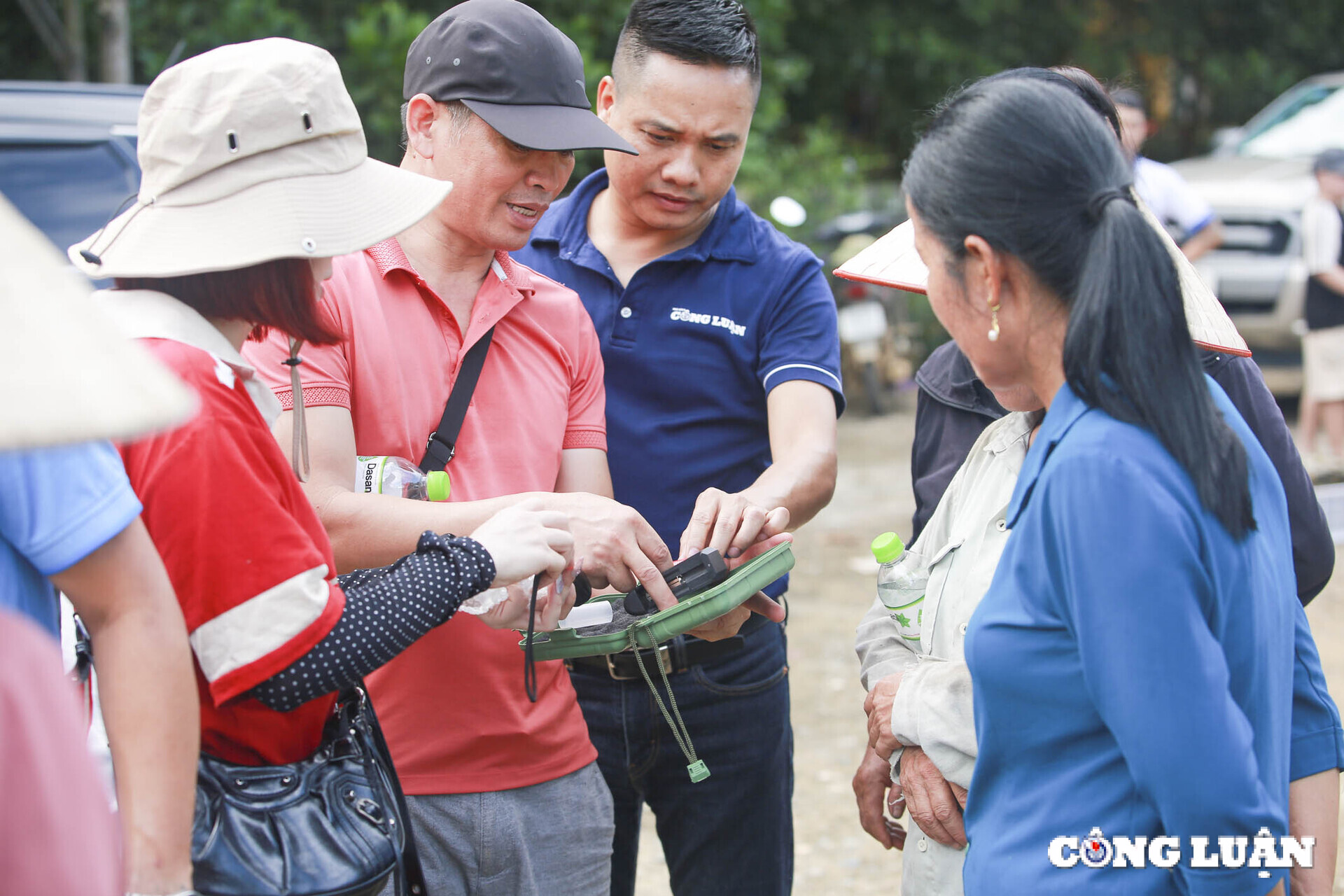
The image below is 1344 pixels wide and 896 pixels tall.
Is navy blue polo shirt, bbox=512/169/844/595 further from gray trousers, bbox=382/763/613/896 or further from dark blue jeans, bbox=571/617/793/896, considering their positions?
gray trousers, bbox=382/763/613/896

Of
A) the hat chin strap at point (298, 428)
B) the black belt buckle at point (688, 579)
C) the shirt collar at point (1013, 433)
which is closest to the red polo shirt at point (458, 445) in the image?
the hat chin strap at point (298, 428)

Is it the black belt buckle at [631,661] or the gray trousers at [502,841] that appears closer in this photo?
the gray trousers at [502,841]

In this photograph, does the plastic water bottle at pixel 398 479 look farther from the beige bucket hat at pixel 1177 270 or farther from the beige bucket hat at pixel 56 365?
the beige bucket hat at pixel 56 365

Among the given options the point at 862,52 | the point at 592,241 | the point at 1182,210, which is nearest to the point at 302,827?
the point at 592,241

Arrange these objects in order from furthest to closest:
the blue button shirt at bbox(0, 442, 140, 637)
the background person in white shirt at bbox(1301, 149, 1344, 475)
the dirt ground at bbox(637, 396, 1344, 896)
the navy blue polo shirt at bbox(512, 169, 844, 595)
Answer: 1. the background person in white shirt at bbox(1301, 149, 1344, 475)
2. the dirt ground at bbox(637, 396, 1344, 896)
3. the navy blue polo shirt at bbox(512, 169, 844, 595)
4. the blue button shirt at bbox(0, 442, 140, 637)

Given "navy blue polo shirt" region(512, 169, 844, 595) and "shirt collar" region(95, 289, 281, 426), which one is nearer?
"shirt collar" region(95, 289, 281, 426)

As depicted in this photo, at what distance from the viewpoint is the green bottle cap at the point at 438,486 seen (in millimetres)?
2025

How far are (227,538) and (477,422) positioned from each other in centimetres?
76

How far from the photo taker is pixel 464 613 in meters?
2.12

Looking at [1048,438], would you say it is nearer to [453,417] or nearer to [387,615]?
[387,615]

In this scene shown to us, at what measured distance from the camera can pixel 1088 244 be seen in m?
1.51

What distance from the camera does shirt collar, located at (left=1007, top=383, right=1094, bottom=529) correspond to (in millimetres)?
1498

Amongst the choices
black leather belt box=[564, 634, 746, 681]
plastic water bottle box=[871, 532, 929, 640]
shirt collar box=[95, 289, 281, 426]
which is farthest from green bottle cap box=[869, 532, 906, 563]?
shirt collar box=[95, 289, 281, 426]

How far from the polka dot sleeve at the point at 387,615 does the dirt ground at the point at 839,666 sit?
235 cm
